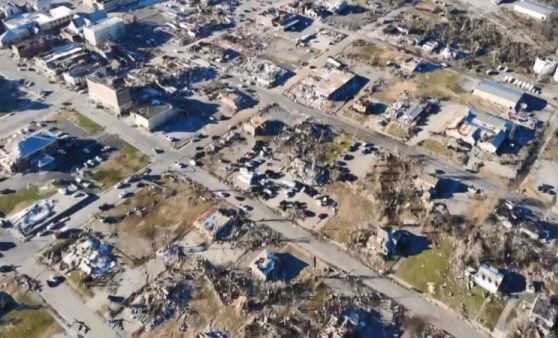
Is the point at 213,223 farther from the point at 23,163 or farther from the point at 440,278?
the point at 23,163

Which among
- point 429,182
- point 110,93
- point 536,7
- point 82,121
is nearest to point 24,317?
point 82,121

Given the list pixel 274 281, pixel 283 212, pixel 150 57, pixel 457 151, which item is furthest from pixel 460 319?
pixel 150 57

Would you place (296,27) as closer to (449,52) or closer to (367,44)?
(367,44)

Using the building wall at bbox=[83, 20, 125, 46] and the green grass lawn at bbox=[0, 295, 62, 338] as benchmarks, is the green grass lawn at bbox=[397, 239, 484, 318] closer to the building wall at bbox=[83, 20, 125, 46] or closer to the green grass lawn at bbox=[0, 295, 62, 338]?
the green grass lawn at bbox=[0, 295, 62, 338]

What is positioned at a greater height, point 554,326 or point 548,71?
point 548,71

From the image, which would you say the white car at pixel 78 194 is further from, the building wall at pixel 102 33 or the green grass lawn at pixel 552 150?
the green grass lawn at pixel 552 150

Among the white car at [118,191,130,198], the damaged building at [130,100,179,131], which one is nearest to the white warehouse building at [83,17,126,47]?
the damaged building at [130,100,179,131]
